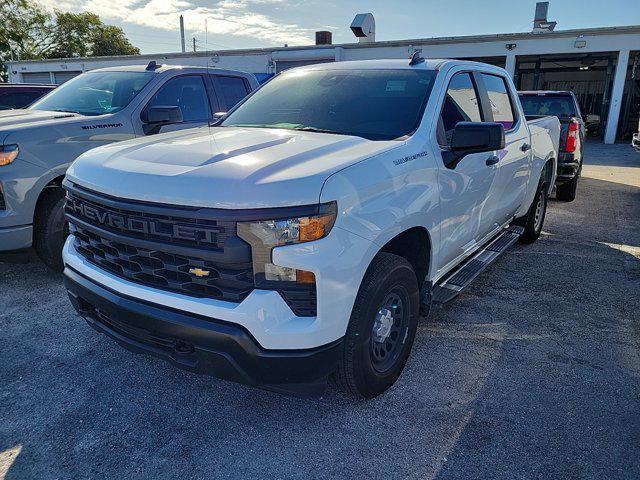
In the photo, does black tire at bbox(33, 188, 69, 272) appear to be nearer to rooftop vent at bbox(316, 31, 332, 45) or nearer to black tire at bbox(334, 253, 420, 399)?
black tire at bbox(334, 253, 420, 399)

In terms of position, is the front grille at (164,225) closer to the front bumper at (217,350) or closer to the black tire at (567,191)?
the front bumper at (217,350)

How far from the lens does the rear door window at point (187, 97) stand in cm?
528

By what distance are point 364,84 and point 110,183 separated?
75.1 inches

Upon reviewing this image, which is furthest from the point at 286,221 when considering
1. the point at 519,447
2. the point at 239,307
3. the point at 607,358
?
the point at 607,358

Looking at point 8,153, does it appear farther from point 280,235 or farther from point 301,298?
point 301,298

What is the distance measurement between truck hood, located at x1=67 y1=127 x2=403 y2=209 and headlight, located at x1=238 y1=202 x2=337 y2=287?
0.08m

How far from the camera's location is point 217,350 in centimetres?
218

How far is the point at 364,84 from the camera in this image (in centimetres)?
346

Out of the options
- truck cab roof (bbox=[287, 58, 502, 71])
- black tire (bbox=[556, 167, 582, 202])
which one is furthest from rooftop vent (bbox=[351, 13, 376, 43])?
truck cab roof (bbox=[287, 58, 502, 71])

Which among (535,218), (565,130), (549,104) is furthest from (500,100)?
(549,104)

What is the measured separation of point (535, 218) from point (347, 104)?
11.7ft

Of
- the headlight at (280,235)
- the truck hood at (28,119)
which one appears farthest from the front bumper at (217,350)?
the truck hood at (28,119)

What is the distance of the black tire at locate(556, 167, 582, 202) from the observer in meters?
8.53

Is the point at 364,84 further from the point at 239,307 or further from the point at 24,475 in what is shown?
the point at 24,475
